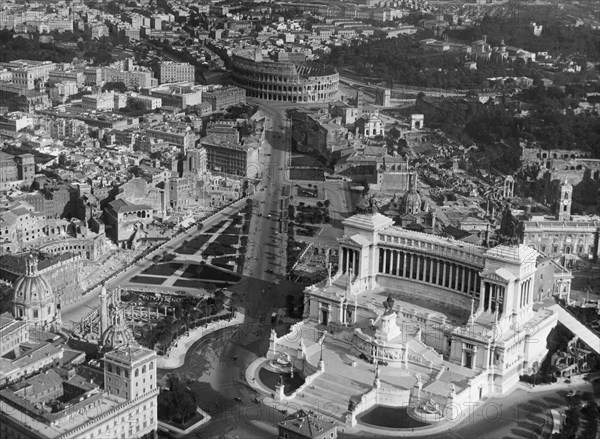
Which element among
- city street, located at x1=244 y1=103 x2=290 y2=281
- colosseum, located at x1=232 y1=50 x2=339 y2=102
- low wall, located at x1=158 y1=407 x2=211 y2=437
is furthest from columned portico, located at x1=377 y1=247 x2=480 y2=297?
colosseum, located at x1=232 y1=50 x2=339 y2=102

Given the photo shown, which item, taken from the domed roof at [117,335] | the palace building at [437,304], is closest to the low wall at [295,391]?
the palace building at [437,304]

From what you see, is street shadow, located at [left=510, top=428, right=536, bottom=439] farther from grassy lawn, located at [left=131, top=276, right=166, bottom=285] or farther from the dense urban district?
grassy lawn, located at [left=131, top=276, right=166, bottom=285]

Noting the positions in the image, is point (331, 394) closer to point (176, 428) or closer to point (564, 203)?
point (176, 428)

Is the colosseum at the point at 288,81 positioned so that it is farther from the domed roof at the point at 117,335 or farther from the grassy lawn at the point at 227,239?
the domed roof at the point at 117,335

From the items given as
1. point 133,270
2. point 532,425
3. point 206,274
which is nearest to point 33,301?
point 133,270

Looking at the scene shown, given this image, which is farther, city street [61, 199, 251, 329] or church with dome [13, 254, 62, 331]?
city street [61, 199, 251, 329]

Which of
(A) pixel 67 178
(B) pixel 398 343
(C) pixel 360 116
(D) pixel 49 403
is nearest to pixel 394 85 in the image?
(C) pixel 360 116

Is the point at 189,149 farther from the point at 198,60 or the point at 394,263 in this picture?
the point at 198,60
